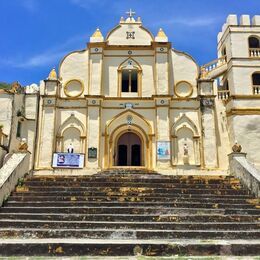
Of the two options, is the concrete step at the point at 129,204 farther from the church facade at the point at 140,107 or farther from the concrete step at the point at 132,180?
the church facade at the point at 140,107

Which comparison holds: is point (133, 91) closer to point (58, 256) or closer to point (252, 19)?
point (252, 19)

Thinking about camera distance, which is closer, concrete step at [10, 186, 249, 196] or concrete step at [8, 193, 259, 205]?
concrete step at [8, 193, 259, 205]

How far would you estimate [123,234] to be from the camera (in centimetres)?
992

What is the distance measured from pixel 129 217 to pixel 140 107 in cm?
1107

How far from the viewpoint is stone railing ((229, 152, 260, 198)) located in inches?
540

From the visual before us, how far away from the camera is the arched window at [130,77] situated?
22281mm

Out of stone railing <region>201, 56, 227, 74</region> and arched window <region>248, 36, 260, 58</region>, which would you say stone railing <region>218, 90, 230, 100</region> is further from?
arched window <region>248, 36, 260, 58</region>

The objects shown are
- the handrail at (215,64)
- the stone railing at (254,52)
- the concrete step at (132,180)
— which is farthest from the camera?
the handrail at (215,64)

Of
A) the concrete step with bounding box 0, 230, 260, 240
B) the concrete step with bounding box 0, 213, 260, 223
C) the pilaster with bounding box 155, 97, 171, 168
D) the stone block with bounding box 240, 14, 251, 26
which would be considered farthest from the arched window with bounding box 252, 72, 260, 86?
the concrete step with bounding box 0, 230, 260, 240

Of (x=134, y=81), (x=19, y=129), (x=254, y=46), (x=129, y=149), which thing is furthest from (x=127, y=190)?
(x=254, y=46)

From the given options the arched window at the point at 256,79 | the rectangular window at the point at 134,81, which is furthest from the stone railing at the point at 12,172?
the arched window at the point at 256,79

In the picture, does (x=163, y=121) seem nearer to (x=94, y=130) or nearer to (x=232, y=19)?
(x=94, y=130)

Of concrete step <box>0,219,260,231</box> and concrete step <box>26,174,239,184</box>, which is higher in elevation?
concrete step <box>26,174,239,184</box>

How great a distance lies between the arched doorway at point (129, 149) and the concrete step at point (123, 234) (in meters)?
11.6
